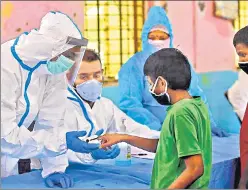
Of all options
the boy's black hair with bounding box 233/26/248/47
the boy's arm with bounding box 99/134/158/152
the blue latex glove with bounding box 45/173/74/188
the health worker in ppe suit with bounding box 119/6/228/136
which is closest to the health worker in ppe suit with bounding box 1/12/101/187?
the blue latex glove with bounding box 45/173/74/188

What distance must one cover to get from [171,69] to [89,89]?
2.56ft

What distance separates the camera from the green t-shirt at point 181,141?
1.48m

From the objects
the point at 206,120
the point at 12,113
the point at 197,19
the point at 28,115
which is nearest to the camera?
the point at 206,120

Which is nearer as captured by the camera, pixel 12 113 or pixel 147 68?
pixel 147 68

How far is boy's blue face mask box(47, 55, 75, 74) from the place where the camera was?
194 cm

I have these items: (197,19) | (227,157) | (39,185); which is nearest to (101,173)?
(39,185)

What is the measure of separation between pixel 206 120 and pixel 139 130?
0.94 metres

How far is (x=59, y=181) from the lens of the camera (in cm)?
199

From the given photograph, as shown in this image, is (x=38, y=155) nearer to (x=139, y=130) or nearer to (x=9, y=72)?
(x=9, y=72)

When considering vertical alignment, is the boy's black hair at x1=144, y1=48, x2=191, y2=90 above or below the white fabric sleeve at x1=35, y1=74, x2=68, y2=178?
above

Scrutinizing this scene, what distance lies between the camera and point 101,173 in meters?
2.12

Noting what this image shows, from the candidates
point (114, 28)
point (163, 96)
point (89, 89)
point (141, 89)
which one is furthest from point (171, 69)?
point (114, 28)

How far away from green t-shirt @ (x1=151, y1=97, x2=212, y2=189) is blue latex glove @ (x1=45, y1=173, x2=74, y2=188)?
494mm

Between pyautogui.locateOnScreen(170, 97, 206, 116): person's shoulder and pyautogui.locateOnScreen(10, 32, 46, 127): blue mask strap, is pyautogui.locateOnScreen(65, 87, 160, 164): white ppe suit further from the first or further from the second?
pyautogui.locateOnScreen(170, 97, 206, 116): person's shoulder
